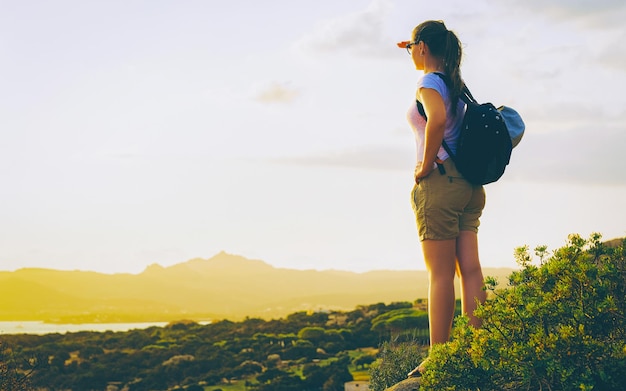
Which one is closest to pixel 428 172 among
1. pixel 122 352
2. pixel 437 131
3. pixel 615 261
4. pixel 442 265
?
pixel 437 131

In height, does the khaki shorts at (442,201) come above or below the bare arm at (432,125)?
below

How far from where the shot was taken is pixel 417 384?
19.0ft

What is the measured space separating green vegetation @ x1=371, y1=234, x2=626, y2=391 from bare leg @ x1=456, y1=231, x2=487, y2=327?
0.48 ft

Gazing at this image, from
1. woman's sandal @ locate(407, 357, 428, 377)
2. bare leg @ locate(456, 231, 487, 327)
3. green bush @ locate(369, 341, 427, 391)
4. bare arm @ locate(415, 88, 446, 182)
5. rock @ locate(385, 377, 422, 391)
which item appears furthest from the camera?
green bush @ locate(369, 341, 427, 391)

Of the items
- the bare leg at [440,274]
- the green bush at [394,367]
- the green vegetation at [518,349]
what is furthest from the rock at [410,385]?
the green bush at [394,367]

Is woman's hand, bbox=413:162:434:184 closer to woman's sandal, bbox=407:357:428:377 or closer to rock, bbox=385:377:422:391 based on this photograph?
woman's sandal, bbox=407:357:428:377

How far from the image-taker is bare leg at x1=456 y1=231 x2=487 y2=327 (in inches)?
218

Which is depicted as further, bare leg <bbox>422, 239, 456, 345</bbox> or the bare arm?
bare leg <bbox>422, 239, 456, 345</bbox>

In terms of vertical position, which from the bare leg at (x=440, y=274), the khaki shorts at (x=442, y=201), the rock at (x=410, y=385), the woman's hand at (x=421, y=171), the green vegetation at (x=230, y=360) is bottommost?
the green vegetation at (x=230, y=360)

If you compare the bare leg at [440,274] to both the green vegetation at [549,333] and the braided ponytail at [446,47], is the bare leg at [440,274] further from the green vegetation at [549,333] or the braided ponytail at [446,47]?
the braided ponytail at [446,47]

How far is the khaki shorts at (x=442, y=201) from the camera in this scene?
5.28 metres

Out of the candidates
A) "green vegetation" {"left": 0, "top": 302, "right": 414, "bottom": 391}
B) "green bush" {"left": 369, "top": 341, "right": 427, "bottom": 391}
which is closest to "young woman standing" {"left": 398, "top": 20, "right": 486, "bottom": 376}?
"green bush" {"left": 369, "top": 341, "right": 427, "bottom": 391}

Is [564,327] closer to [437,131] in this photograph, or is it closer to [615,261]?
[615,261]

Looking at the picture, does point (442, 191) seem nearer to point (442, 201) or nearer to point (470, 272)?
point (442, 201)
